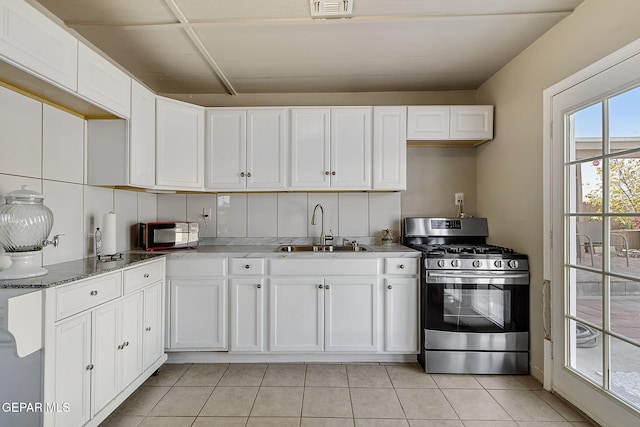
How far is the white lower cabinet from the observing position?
259 centimetres

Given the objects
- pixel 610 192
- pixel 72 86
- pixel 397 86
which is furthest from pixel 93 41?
pixel 610 192

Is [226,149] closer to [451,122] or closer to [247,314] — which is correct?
[247,314]

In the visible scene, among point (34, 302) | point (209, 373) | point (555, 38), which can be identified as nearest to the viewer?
point (34, 302)

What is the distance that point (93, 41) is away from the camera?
2.28 m

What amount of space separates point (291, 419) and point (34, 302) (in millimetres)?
1458

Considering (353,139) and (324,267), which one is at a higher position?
(353,139)

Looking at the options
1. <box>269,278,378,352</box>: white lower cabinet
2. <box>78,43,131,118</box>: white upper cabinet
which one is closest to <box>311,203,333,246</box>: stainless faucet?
<box>269,278,378,352</box>: white lower cabinet

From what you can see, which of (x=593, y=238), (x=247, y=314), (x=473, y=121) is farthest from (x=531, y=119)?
(x=247, y=314)

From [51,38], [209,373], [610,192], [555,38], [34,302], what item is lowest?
[209,373]

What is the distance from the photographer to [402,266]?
260cm

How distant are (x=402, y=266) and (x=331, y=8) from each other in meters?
1.89

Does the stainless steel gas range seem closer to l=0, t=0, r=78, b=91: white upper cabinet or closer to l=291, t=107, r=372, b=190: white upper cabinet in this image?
l=291, t=107, r=372, b=190: white upper cabinet

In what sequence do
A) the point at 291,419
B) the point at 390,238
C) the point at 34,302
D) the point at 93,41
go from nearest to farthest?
the point at 34,302 < the point at 291,419 < the point at 93,41 < the point at 390,238

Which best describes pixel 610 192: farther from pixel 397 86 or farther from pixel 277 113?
pixel 277 113
